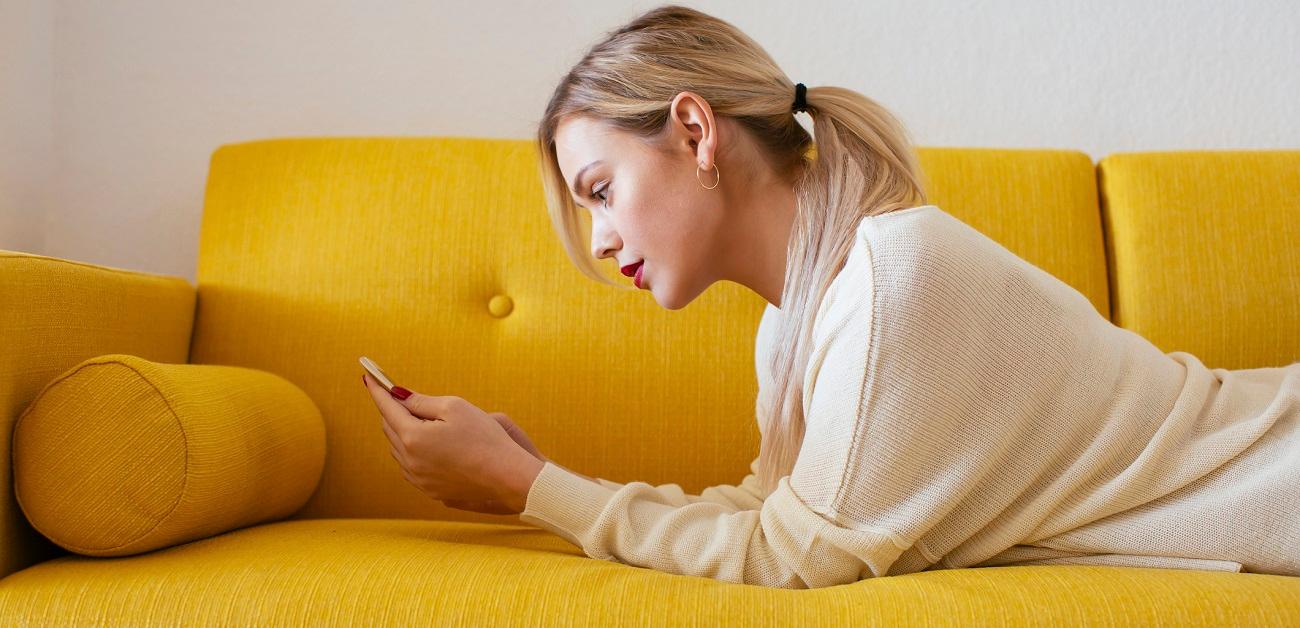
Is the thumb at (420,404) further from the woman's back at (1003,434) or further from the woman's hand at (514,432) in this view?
the woman's back at (1003,434)

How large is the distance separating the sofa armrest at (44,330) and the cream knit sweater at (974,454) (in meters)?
0.48

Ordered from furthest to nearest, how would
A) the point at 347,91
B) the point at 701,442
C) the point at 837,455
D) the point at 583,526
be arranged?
the point at 347,91
the point at 701,442
the point at 583,526
the point at 837,455

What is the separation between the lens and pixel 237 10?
1.75 m

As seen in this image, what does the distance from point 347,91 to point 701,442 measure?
87 centimetres

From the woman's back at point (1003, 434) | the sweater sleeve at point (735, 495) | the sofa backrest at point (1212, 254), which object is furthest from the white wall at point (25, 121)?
the sofa backrest at point (1212, 254)

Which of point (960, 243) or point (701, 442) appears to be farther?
point (701, 442)

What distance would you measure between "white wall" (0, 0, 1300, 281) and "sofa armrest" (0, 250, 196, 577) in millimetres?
607

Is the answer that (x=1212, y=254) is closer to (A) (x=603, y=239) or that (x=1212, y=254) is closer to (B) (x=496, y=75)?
(A) (x=603, y=239)

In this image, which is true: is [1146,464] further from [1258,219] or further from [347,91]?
[347,91]

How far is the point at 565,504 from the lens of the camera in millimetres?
961

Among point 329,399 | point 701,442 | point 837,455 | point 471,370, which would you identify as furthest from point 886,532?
point 329,399

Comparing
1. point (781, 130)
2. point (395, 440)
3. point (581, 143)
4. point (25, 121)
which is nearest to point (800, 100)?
point (781, 130)

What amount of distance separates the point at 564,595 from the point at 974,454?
343 mm

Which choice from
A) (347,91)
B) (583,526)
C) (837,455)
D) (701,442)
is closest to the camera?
(837,455)
